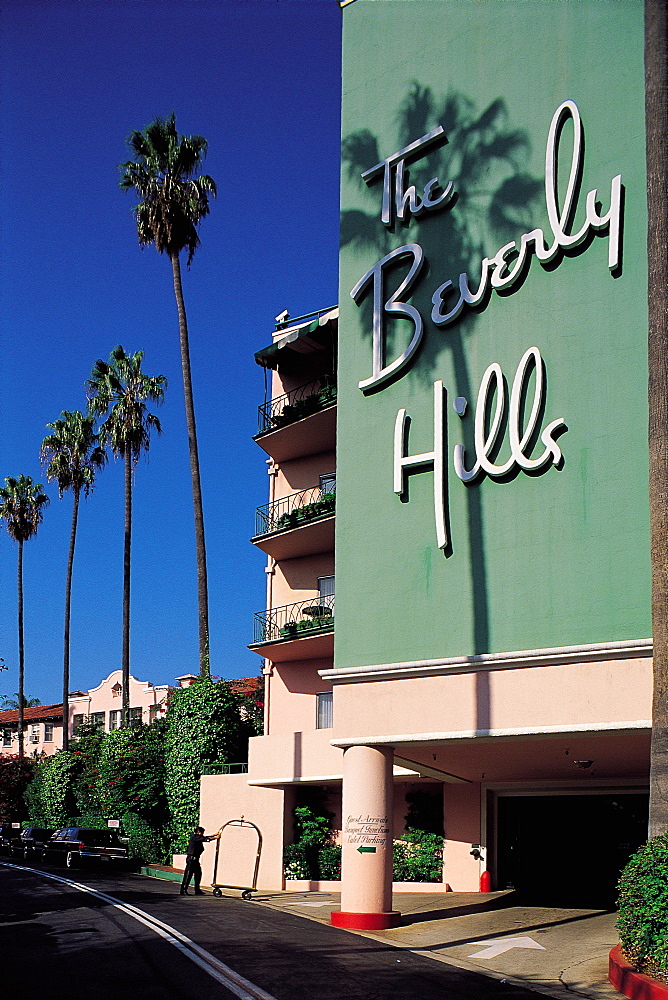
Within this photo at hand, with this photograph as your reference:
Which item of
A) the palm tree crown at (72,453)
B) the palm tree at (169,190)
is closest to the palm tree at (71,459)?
the palm tree crown at (72,453)

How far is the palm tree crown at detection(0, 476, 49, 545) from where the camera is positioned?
73188mm

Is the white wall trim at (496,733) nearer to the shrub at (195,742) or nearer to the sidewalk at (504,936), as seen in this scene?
the sidewalk at (504,936)

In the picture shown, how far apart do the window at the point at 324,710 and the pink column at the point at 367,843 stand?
11411 millimetres

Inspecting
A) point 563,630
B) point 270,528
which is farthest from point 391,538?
point 270,528

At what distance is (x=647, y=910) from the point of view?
13312 millimetres

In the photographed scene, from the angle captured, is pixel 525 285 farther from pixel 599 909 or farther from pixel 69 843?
pixel 69 843

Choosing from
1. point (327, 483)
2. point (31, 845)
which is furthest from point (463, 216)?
point (31, 845)

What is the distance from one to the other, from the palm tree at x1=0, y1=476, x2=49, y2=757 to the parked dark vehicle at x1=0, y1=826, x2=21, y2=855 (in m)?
22.6

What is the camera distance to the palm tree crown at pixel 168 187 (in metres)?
42.4

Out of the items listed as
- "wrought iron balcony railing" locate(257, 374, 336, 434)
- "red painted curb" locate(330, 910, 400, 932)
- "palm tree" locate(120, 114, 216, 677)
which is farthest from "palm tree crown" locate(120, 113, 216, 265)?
"red painted curb" locate(330, 910, 400, 932)

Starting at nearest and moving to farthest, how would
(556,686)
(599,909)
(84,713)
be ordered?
(556,686) → (599,909) → (84,713)

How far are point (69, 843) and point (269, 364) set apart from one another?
705 inches

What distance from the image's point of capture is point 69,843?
37062mm

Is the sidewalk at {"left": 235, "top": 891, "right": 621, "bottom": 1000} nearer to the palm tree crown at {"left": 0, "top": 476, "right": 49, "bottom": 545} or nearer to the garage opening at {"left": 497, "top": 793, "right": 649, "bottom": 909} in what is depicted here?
the garage opening at {"left": 497, "top": 793, "right": 649, "bottom": 909}
